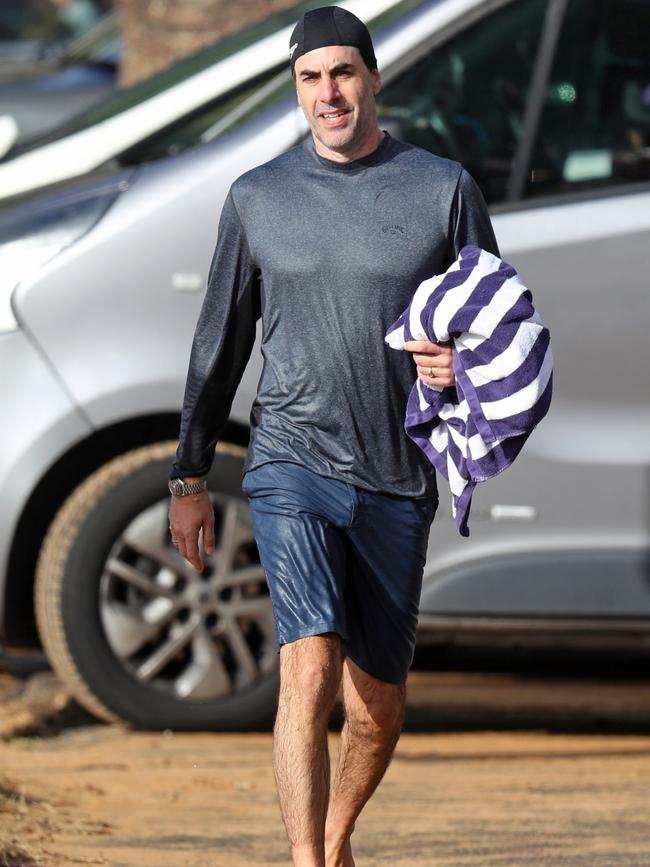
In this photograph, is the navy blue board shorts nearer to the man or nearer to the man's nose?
the man

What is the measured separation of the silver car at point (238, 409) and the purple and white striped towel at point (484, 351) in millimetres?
1421

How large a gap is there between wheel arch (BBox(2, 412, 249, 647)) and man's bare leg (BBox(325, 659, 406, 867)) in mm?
1410

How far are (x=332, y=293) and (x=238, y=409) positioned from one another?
1.47m

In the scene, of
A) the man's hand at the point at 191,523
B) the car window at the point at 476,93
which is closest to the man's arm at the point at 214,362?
the man's hand at the point at 191,523

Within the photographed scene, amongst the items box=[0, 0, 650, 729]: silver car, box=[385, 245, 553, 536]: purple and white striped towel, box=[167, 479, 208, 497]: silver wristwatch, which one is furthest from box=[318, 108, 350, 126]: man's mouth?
box=[0, 0, 650, 729]: silver car

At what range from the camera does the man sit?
3.46 meters

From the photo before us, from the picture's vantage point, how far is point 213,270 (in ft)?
11.9

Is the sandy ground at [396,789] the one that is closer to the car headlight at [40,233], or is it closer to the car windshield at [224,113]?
the car headlight at [40,233]

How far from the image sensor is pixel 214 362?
3.65 metres

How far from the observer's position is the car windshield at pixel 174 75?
18.1 ft

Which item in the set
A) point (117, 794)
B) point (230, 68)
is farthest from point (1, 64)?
point (117, 794)

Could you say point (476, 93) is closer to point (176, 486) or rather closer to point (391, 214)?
point (391, 214)

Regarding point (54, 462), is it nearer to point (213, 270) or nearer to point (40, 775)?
point (40, 775)

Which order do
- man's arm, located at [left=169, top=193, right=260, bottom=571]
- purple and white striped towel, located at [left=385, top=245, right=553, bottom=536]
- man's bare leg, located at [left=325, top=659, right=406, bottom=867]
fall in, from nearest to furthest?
purple and white striped towel, located at [left=385, top=245, right=553, bottom=536], man's arm, located at [left=169, top=193, right=260, bottom=571], man's bare leg, located at [left=325, top=659, right=406, bottom=867]
